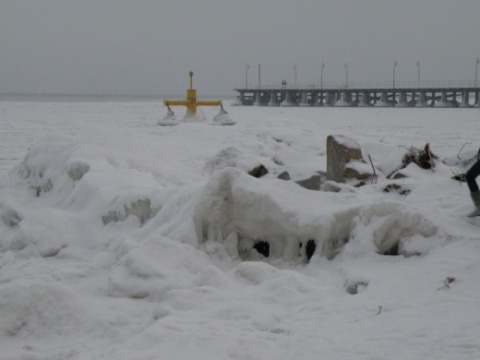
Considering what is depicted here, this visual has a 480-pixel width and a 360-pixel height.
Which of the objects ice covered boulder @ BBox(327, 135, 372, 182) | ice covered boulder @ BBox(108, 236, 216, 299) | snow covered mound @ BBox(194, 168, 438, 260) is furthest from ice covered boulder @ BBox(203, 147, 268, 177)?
ice covered boulder @ BBox(108, 236, 216, 299)

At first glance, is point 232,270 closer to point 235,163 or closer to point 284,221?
point 284,221

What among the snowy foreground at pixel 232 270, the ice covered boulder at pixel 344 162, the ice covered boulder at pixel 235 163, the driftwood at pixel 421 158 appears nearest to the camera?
the snowy foreground at pixel 232 270

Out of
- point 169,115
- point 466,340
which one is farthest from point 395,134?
point 466,340

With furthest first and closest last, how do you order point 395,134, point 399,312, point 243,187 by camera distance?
point 395,134, point 243,187, point 399,312

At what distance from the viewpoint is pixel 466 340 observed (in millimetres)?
2910

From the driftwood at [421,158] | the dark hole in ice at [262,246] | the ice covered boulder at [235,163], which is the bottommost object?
the dark hole in ice at [262,246]

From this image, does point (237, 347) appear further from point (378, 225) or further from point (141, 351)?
point (378, 225)

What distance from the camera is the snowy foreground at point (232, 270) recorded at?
3206 millimetres

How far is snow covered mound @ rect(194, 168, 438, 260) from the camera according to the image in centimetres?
497

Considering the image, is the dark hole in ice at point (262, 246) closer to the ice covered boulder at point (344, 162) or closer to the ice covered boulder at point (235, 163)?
the ice covered boulder at point (344, 162)

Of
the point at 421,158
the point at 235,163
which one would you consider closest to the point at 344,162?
the point at 421,158

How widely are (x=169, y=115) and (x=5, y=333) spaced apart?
19.9m

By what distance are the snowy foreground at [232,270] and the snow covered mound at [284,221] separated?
13 mm

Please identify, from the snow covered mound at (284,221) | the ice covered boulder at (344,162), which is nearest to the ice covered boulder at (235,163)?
the ice covered boulder at (344,162)
